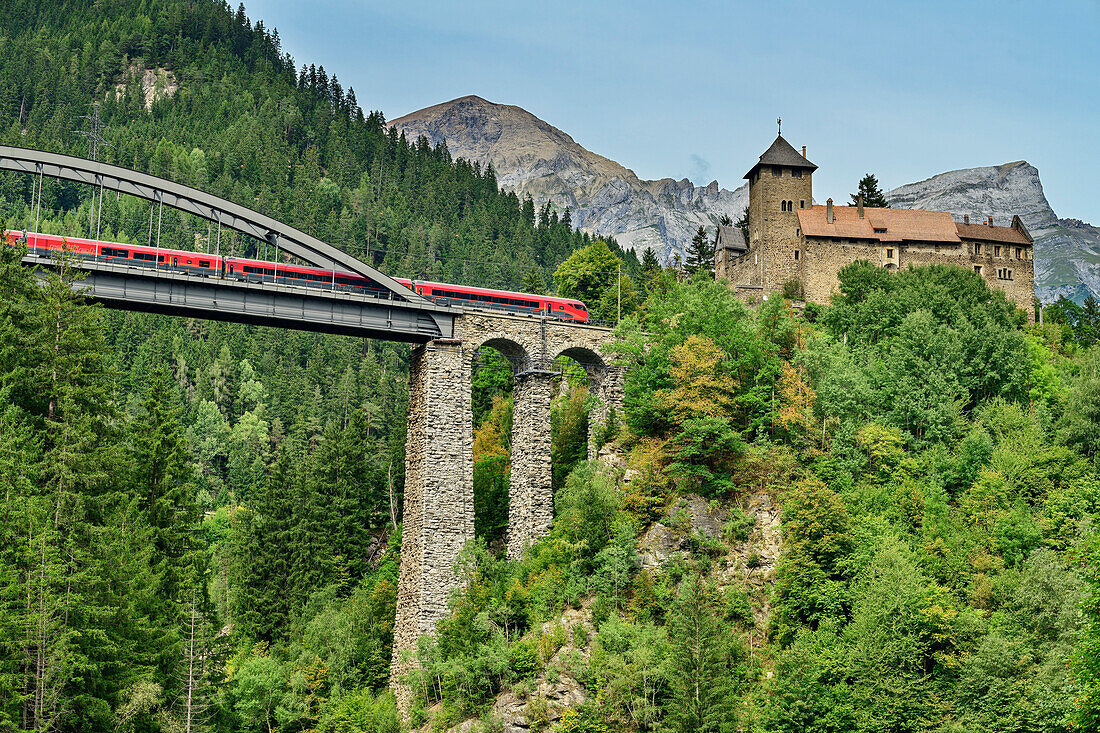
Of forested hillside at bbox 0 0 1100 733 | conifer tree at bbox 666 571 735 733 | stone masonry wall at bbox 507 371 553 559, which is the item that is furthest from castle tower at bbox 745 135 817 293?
conifer tree at bbox 666 571 735 733

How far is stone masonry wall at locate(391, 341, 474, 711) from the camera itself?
2003 inches

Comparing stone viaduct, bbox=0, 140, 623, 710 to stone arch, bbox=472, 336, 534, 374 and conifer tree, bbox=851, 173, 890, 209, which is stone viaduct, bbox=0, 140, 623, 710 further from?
conifer tree, bbox=851, 173, 890, 209

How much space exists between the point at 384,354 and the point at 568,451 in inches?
2741

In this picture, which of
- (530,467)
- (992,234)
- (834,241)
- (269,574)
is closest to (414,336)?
(530,467)

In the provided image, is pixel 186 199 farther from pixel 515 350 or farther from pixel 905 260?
pixel 905 260

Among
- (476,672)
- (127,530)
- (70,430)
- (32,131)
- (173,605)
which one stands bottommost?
(476,672)

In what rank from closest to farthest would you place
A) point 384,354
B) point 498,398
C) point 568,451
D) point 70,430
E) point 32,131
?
point 70,430 < point 568,451 < point 498,398 < point 384,354 < point 32,131

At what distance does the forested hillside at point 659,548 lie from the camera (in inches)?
1542

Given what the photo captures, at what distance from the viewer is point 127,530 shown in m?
42.2

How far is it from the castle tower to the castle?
69 millimetres

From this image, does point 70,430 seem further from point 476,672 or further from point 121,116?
point 121,116

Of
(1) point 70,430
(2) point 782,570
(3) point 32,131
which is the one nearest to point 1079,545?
(2) point 782,570

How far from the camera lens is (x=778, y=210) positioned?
244ft

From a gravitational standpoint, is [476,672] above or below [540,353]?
below
